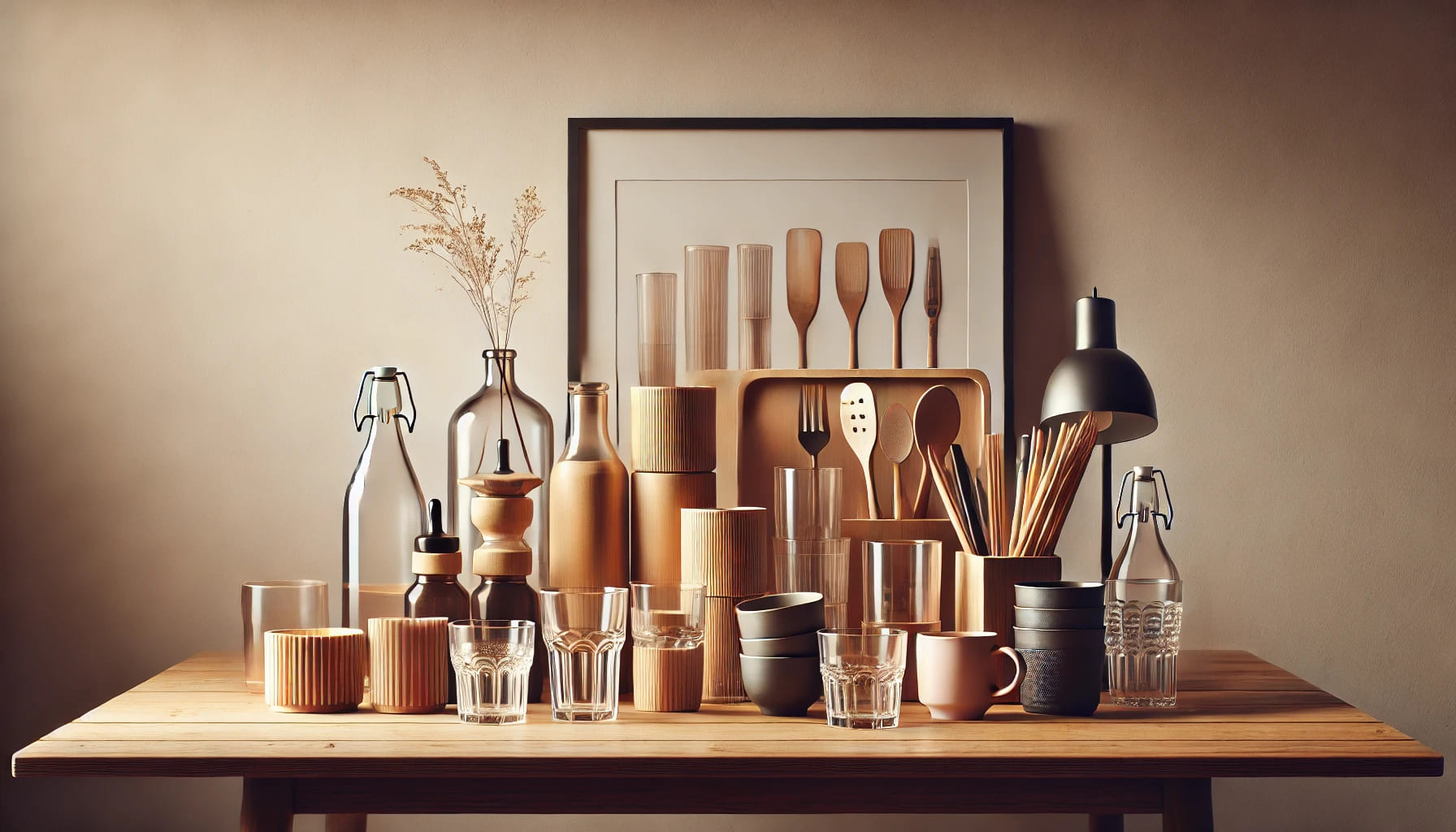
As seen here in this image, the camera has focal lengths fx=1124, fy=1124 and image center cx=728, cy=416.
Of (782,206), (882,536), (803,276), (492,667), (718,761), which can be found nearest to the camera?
(718,761)

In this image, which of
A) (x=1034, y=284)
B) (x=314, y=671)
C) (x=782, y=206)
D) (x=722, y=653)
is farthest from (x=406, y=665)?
(x=1034, y=284)

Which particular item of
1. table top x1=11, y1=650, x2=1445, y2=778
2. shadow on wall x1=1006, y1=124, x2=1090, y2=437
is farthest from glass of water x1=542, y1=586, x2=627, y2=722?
shadow on wall x1=1006, y1=124, x2=1090, y2=437

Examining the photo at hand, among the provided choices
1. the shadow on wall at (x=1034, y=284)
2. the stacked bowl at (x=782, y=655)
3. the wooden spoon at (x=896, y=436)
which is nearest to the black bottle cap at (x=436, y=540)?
the stacked bowl at (x=782, y=655)

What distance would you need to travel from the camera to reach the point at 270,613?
4.37ft

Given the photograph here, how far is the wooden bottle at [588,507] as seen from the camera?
4.22 ft

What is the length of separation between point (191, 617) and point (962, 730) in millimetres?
1337

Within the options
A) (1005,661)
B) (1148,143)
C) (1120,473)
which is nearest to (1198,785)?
(1005,661)

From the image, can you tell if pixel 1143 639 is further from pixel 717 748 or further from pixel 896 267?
pixel 896 267

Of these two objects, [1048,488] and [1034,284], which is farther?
[1034,284]

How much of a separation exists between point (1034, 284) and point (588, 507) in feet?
3.06

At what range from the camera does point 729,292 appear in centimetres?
183

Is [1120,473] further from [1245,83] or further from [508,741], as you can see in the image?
[508,741]

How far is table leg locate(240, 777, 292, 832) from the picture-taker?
3.54 ft

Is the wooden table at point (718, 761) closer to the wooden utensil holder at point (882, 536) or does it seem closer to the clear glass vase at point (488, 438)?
the wooden utensil holder at point (882, 536)
